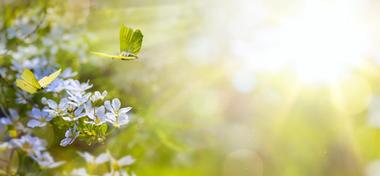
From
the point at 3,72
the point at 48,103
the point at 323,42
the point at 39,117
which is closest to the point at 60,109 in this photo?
the point at 48,103

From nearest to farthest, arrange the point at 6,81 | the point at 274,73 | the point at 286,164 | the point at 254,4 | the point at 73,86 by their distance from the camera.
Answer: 1. the point at 73,86
2. the point at 6,81
3. the point at 286,164
4. the point at 274,73
5. the point at 254,4

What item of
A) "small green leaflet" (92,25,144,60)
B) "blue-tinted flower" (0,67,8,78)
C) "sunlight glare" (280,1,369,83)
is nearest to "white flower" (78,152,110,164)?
"blue-tinted flower" (0,67,8,78)

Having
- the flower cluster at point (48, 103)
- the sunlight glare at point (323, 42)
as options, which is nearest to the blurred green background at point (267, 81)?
the sunlight glare at point (323, 42)

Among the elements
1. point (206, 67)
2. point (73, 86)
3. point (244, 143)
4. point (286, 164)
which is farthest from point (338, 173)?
point (73, 86)

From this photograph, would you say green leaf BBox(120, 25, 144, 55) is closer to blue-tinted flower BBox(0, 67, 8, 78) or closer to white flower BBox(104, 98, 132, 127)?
white flower BBox(104, 98, 132, 127)

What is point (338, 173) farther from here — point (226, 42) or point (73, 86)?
point (73, 86)

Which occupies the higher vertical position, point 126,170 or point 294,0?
point 294,0

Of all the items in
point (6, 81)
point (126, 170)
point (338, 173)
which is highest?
point (6, 81)

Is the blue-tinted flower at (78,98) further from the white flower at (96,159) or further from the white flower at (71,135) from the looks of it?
the white flower at (96,159)
